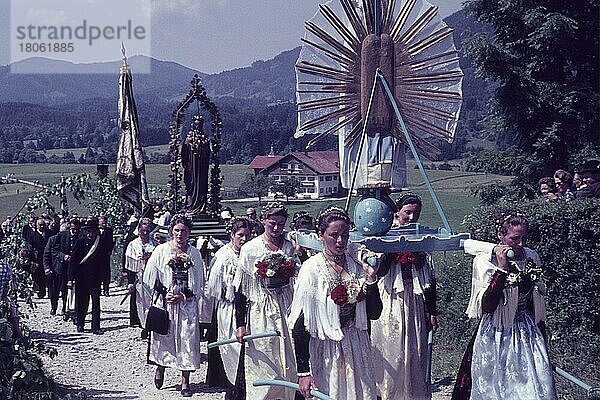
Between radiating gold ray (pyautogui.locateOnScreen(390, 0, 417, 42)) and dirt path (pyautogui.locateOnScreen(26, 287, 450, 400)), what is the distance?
3.65 m

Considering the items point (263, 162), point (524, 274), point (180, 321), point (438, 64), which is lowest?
point (180, 321)

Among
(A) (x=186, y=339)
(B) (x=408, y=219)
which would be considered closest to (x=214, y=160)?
(A) (x=186, y=339)

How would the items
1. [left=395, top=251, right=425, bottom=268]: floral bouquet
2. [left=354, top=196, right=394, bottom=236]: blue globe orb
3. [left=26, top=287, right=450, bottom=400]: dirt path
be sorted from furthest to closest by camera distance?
[left=26, top=287, right=450, bottom=400]: dirt path < [left=395, top=251, right=425, bottom=268]: floral bouquet < [left=354, top=196, right=394, bottom=236]: blue globe orb

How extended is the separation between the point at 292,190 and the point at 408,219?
75.5 ft

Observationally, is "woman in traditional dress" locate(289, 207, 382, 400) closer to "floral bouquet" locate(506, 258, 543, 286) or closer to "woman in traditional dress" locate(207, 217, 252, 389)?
"floral bouquet" locate(506, 258, 543, 286)

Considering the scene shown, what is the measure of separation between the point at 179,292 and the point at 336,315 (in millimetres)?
3442

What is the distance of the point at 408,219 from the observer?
314 inches

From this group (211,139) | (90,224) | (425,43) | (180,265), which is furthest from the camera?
(90,224)

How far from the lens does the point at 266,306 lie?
299 inches

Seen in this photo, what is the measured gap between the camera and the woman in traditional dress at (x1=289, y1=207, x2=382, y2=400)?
5688mm

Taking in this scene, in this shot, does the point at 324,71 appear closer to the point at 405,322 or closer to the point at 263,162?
the point at 405,322

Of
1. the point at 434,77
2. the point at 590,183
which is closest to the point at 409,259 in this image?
the point at 434,77

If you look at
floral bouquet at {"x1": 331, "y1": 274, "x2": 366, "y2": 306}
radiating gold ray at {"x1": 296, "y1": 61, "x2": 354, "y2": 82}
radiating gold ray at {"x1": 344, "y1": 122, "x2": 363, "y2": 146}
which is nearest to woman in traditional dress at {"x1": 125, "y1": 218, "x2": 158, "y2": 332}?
radiating gold ray at {"x1": 344, "y1": 122, "x2": 363, "y2": 146}

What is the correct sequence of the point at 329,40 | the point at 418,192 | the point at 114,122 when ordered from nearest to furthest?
the point at 329,40 < the point at 418,192 < the point at 114,122
